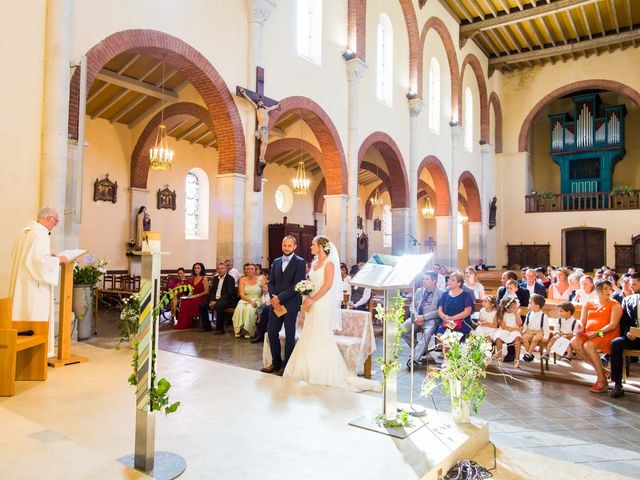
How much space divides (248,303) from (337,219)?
475cm

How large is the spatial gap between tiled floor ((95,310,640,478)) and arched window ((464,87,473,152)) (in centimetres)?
1473

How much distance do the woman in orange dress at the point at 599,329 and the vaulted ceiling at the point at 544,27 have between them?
47.5ft

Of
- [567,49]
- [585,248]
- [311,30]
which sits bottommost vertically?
[585,248]

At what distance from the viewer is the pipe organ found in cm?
2197

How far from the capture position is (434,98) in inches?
→ 696

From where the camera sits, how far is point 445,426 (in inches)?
152

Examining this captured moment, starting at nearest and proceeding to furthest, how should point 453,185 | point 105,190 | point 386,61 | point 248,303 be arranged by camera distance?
point 248,303 < point 105,190 < point 386,61 < point 453,185

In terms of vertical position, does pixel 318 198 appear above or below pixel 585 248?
above

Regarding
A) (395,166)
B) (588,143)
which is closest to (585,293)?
(395,166)

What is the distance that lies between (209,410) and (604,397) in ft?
13.3

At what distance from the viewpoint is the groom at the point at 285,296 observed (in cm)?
566

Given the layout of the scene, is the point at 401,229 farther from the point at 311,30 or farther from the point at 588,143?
the point at 588,143

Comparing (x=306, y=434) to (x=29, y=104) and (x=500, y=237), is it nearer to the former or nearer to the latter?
(x=29, y=104)

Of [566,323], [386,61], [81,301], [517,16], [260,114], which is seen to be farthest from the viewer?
[517,16]
